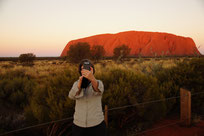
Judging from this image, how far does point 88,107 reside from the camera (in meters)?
1.86

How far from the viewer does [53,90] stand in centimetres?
380

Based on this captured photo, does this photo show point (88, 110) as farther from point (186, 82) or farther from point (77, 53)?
point (77, 53)

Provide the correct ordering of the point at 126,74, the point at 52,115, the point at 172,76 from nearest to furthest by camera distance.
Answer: the point at 52,115, the point at 126,74, the point at 172,76

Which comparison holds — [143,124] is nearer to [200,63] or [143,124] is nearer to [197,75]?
[197,75]

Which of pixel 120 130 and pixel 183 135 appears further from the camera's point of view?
pixel 120 130

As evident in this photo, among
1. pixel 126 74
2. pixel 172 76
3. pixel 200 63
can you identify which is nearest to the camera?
pixel 126 74

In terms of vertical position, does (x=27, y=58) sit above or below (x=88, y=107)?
above

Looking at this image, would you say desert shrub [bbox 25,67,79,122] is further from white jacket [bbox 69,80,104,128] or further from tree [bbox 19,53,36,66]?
tree [bbox 19,53,36,66]

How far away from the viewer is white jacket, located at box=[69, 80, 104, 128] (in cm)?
182

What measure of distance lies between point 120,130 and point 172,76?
3.09 metres

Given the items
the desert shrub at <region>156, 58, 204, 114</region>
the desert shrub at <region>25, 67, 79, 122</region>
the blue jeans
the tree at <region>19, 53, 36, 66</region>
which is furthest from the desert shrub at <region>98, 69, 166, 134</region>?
the tree at <region>19, 53, 36, 66</region>

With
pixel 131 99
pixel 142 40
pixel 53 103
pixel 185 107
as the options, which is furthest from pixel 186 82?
pixel 142 40

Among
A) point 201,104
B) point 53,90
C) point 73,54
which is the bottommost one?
point 201,104

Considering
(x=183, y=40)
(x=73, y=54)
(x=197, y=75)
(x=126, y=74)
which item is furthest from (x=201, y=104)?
(x=183, y=40)
